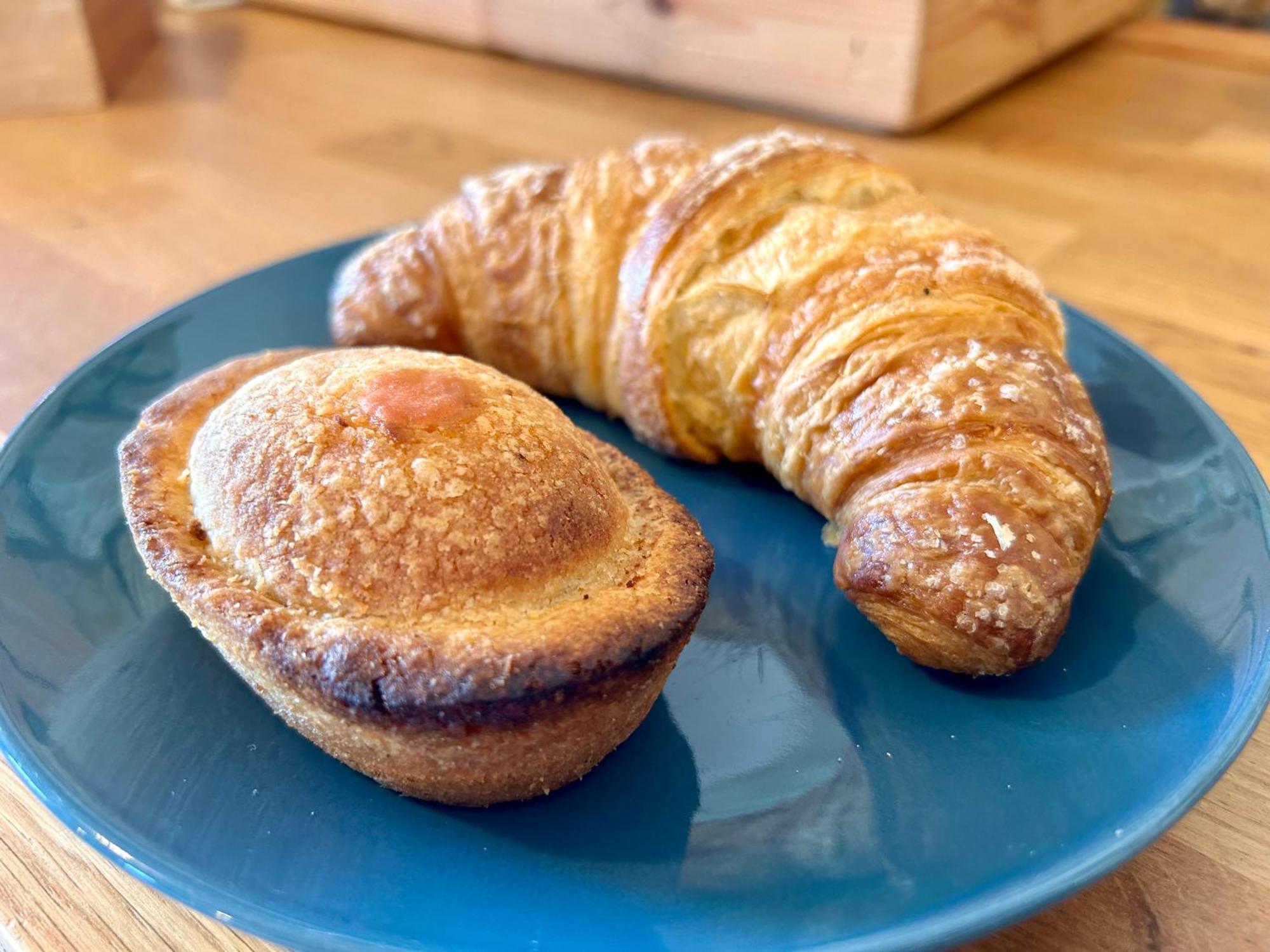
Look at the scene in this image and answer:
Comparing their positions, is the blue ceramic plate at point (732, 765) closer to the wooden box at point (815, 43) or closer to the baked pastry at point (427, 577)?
the baked pastry at point (427, 577)

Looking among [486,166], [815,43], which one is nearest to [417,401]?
[486,166]

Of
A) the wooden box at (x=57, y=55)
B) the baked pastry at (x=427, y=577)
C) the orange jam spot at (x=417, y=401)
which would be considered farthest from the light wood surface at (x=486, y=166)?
the orange jam spot at (x=417, y=401)

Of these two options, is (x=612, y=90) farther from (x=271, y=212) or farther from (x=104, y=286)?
(x=104, y=286)

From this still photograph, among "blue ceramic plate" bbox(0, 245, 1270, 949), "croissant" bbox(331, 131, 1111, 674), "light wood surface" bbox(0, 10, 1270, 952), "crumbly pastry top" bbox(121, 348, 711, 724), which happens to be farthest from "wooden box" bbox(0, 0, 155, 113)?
"crumbly pastry top" bbox(121, 348, 711, 724)

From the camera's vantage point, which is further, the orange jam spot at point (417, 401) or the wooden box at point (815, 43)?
the wooden box at point (815, 43)

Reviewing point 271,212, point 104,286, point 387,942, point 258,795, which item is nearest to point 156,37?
point 271,212

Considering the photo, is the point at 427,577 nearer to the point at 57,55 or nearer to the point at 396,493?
the point at 396,493
